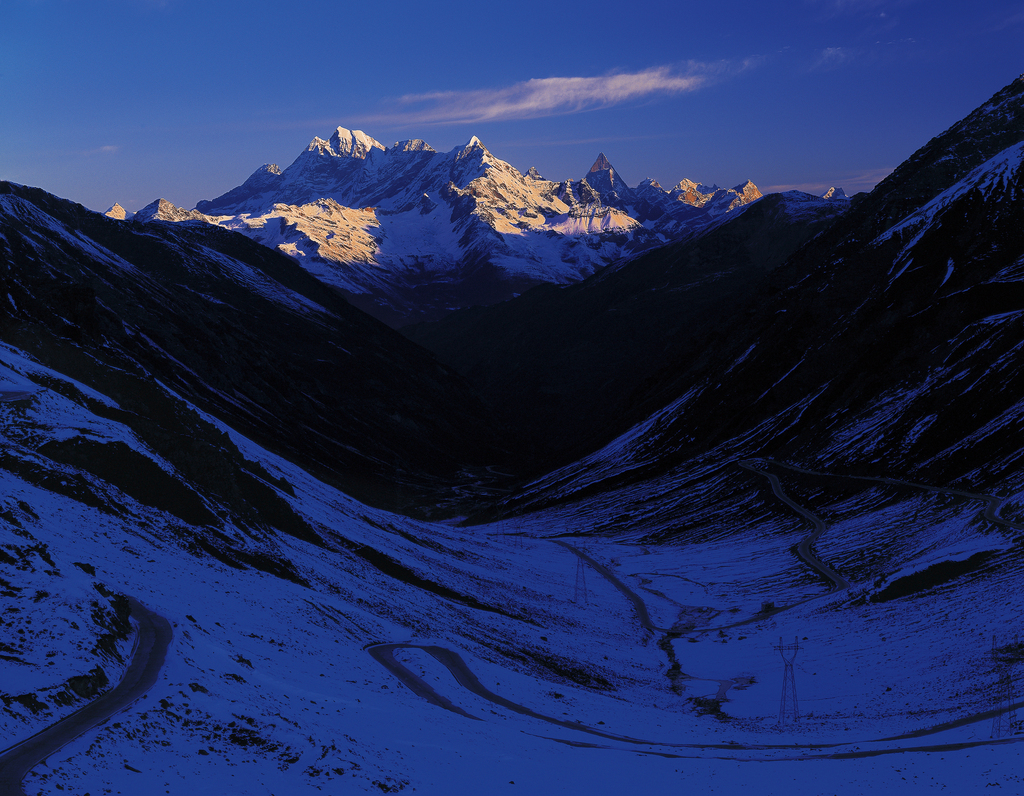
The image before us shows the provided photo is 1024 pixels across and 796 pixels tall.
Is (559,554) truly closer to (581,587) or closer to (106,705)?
(581,587)

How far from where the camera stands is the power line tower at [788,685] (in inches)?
1799

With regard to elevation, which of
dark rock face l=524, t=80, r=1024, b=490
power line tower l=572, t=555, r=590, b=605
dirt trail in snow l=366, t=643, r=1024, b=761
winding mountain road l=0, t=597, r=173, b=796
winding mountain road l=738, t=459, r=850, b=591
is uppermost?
dark rock face l=524, t=80, r=1024, b=490

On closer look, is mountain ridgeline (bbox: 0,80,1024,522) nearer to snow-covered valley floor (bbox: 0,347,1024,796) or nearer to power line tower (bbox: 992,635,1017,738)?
snow-covered valley floor (bbox: 0,347,1024,796)

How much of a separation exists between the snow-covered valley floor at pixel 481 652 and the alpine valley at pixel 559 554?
A: 22 centimetres

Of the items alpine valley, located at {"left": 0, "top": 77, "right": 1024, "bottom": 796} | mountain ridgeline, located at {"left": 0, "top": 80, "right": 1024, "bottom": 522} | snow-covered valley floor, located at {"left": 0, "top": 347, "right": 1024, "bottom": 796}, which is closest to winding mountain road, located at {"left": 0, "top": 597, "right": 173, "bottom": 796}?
alpine valley, located at {"left": 0, "top": 77, "right": 1024, "bottom": 796}

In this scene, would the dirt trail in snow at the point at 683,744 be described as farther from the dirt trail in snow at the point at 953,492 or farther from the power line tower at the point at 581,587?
the dirt trail in snow at the point at 953,492

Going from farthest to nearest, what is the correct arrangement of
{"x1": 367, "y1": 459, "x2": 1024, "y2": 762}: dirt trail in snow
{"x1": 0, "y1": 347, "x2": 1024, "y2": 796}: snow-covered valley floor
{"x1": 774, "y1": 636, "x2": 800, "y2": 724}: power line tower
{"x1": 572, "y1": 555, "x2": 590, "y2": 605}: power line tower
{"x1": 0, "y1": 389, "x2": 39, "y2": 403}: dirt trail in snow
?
1. {"x1": 572, "y1": 555, "x2": 590, "y2": 605}: power line tower
2. {"x1": 0, "y1": 389, "x2": 39, "y2": 403}: dirt trail in snow
3. {"x1": 774, "y1": 636, "x2": 800, "y2": 724}: power line tower
4. {"x1": 367, "y1": 459, "x2": 1024, "y2": 762}: dirt trail in snow
5. {"x1": 0, "y1": 347, "x2": 1024, "y2": 796}: snow-covered valley floor

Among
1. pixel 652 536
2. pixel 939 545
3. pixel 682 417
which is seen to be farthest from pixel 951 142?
pixel 939 545

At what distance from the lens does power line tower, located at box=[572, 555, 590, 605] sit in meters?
74.9

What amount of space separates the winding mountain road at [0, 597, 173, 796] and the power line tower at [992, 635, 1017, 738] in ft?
110

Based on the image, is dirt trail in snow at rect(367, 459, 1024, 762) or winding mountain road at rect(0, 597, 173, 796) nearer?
winding mountain road at rect(0, 597, 173, 796)

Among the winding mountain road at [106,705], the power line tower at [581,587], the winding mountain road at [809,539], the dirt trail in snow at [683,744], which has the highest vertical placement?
the winding mountain road at [809,539]

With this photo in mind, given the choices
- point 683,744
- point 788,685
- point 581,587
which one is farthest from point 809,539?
point 683,744

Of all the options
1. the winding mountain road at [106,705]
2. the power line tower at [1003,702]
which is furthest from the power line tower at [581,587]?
the winding mountain road at [106,705]
